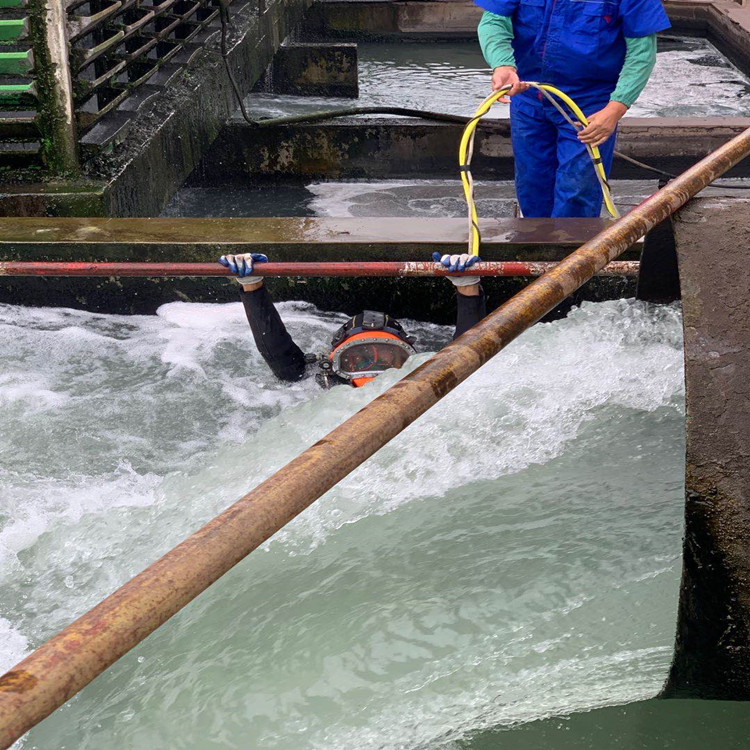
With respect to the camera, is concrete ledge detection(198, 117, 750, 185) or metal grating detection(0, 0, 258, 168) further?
concrete ledge detection(198, 117, 750, 185)

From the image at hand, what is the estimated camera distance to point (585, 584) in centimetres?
257

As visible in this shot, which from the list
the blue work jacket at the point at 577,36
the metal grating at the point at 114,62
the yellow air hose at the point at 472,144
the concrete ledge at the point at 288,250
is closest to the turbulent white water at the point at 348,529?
the concrete ledge at the point at 288,250

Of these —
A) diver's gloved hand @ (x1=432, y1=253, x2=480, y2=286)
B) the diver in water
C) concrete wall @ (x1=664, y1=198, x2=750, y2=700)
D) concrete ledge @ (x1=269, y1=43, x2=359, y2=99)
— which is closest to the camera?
concrete wall @ (x1=664, y1=198, x2=750, y2=700)

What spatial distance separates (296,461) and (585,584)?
131 centimetres

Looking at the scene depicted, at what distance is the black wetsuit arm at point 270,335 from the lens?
4273 millimetres

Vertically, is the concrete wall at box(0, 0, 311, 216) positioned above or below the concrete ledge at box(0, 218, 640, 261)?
above

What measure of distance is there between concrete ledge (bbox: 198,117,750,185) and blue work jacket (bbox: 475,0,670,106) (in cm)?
286

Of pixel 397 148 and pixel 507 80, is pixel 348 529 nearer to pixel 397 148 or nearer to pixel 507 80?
pixel 507 80

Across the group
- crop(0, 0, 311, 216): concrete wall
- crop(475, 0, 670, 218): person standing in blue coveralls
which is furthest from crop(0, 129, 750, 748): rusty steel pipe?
crop(0, 0, 311, 216): concrete wall

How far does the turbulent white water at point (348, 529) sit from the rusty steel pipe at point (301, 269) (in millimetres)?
357

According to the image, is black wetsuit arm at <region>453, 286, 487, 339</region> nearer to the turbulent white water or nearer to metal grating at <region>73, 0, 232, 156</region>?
the turbulent white water

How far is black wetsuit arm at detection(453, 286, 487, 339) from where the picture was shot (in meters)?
4.18

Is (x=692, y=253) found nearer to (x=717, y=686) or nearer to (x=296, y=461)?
(x=717, y=686)

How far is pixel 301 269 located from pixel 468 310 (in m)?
0.77
